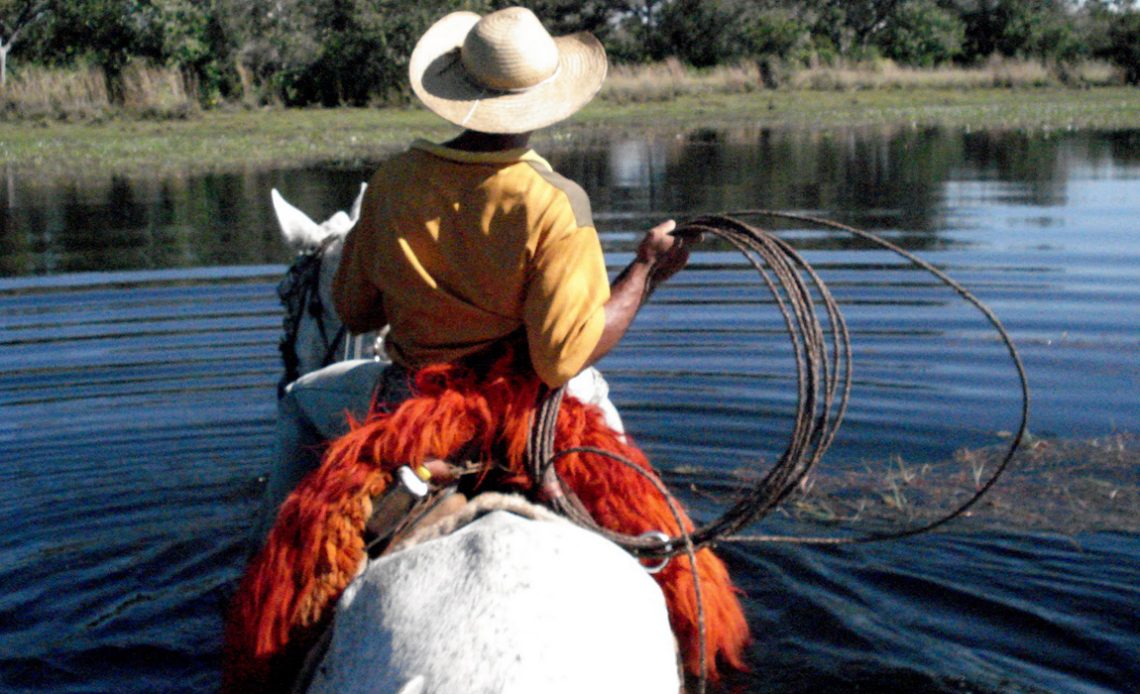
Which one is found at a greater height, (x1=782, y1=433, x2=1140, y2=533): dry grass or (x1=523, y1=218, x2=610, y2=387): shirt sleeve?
(x1=523, y1=218, x2=610, y2=387): shirt sleeve

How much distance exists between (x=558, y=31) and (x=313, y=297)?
42.4 metres

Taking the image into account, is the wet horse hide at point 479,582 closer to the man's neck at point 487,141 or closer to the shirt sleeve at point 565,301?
the shirt sleeve at point 565,301

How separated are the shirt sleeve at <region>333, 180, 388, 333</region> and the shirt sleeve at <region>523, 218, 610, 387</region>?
1.83 feet


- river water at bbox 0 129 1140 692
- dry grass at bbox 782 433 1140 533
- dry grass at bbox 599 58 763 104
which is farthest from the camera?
dry grass at bbox 599 58 763 104

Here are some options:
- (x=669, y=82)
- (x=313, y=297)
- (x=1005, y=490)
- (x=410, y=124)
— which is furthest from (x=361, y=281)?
(x=669, y=82)

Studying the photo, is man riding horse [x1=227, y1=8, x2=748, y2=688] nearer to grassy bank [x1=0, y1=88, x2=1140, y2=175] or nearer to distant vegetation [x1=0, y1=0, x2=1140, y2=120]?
grassy bank [x1=0, y1=88, x2=1140, y2=175]

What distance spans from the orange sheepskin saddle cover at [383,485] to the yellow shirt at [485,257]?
0.48 ft

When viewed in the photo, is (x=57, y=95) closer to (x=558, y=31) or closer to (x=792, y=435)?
(x=558, y=31)

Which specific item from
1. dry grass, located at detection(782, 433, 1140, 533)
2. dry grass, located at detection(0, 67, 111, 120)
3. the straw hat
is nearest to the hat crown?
the straw hat

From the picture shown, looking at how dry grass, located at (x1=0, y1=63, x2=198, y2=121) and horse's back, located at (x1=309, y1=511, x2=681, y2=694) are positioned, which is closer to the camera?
horse's back, located at (x1=309, y1=511, x2=681, y2=694)

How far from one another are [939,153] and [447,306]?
61.2 ft

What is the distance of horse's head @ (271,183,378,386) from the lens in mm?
5141

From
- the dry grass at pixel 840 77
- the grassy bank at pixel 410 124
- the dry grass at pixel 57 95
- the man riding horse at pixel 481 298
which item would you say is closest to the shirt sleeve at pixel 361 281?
the man riding horse at pixel 481 298

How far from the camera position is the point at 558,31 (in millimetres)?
46469
